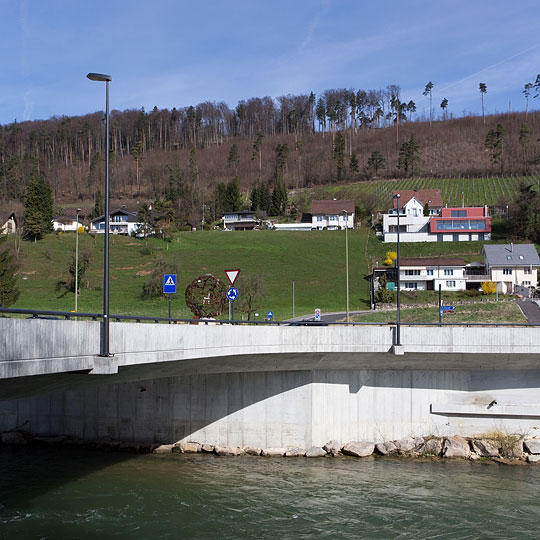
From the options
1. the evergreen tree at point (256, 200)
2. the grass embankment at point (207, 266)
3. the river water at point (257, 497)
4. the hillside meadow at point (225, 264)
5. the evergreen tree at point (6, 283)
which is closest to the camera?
the river water at point (257, 497)

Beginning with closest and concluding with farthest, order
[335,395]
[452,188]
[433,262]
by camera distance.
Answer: [335,395] → [433,262] → [452,188]

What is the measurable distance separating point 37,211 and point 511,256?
67.1 m

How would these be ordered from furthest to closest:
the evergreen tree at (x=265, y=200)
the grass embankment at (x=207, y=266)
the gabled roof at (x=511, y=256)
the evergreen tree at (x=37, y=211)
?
the evergreen tree at (x=265, y=200) → the evergreen tree at (x=37, y=211) → the gabled roof at (x=511, y=256) → the grass embankment at (x=207, y=266)

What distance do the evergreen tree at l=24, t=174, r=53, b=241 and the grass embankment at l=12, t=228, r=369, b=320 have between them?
7.54 ft

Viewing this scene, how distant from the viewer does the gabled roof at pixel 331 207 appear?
110m

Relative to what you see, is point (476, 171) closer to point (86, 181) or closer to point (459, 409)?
point (86, 181)

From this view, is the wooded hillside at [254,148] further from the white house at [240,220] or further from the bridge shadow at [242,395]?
the bridge shadow at [242,395]

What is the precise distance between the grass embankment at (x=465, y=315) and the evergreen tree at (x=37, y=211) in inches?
2265

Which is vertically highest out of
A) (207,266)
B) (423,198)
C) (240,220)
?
(423,198)

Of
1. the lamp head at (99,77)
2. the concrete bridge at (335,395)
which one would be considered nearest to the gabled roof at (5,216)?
the concrete bridge at (335,395)

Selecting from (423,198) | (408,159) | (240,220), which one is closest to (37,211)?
(240,220)

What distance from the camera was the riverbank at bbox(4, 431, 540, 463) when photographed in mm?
26859

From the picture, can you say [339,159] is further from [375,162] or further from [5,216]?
[5,216]

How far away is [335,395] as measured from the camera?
27.8 meters
